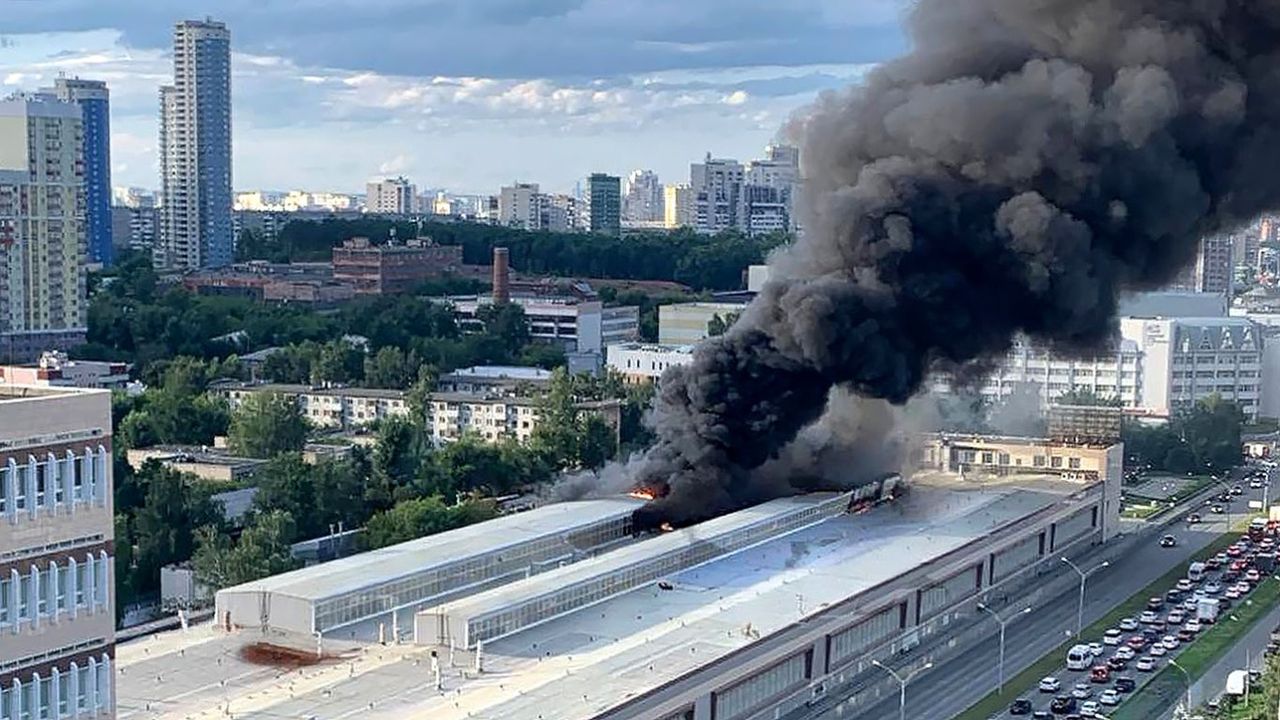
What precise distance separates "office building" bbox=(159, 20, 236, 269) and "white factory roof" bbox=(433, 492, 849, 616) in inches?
3580

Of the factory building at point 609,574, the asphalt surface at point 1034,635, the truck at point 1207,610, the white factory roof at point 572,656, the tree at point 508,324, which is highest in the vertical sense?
the tree at point 508,324

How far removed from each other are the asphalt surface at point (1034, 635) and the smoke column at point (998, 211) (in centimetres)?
498

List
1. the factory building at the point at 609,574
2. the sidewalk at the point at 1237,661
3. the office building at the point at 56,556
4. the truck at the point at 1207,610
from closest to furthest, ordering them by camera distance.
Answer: the office building at the point at 56,556 → the factory building at the point at 609,574 → the sidewalk at the point at 1237,661 → the truck at the point at 1207,610

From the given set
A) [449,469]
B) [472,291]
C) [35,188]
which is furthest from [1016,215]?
[472,291]

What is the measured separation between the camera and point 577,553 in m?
28.9

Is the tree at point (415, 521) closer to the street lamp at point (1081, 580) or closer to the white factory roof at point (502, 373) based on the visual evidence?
the street lamp at point (1081, 580)

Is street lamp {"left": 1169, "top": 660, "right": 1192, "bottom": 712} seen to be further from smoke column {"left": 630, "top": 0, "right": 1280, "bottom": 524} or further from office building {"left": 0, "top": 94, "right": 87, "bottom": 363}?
office building {"left": 0, "top": 94, "right": 87, "bottom": 363}

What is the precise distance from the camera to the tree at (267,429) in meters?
46.1

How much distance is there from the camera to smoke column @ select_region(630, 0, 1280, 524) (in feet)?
106

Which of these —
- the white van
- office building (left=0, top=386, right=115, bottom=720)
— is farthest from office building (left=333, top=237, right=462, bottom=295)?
office building (left=0, top=386, right=115, bottom=720)

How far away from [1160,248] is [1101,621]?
24.4ft

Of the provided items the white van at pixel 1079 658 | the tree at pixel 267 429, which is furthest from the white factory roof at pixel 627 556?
the tree at pixel 267 429

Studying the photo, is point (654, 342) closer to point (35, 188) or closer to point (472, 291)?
point (472, 291)

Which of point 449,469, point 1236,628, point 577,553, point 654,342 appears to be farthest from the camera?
point 654,342
